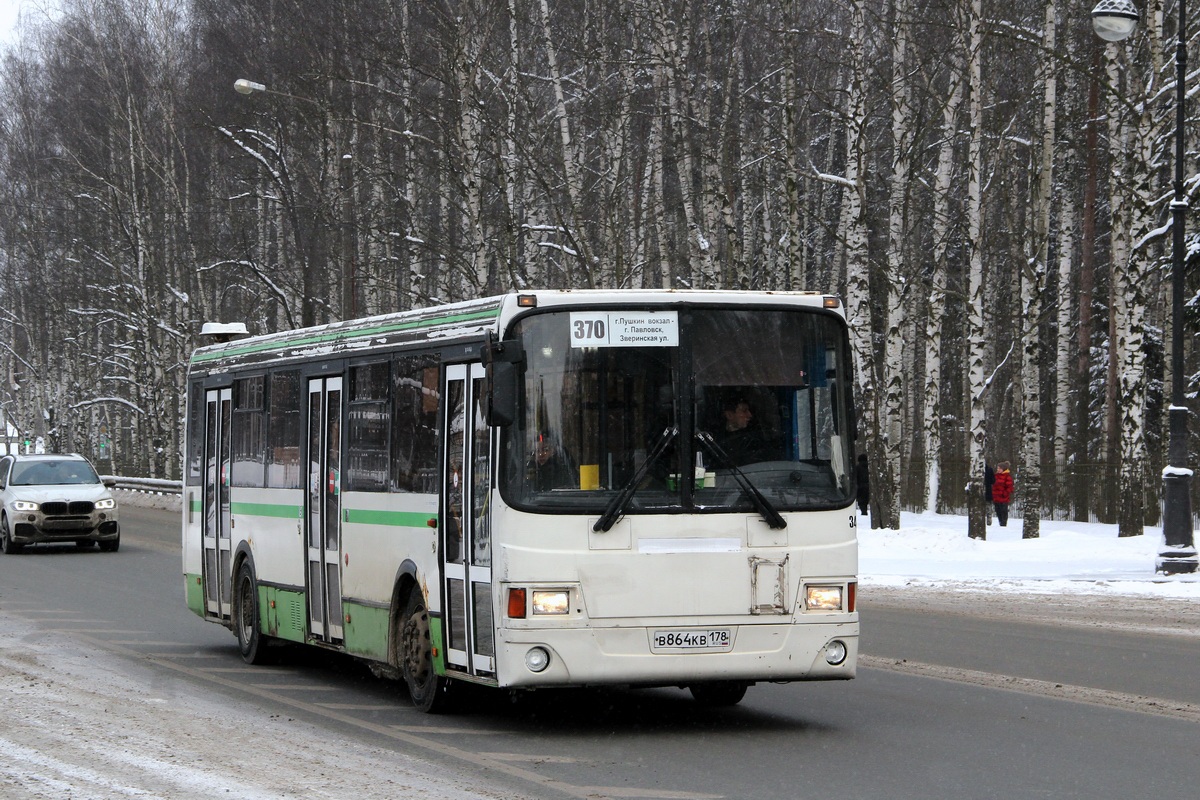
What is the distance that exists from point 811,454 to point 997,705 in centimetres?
237

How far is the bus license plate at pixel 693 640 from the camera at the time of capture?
10.4m

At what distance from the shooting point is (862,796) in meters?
8.55

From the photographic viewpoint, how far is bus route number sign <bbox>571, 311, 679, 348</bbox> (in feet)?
34.7

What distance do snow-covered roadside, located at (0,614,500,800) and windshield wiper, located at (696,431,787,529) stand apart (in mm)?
2477

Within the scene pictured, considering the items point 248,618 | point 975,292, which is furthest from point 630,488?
point 975,292

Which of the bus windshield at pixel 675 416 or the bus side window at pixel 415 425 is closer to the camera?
the bus windshield at pixel 675 416

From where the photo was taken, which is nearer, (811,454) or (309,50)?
(811,454)

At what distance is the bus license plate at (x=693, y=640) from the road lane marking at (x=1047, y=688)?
9.62 feet

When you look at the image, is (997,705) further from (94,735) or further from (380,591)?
(94,735)

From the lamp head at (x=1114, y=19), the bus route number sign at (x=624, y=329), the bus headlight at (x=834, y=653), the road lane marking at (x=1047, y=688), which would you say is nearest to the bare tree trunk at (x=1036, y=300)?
the lamp head at (x=1114, y=19)

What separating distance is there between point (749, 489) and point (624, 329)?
118 cm

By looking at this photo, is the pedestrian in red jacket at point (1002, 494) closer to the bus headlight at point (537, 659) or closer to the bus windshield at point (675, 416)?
the bus windshield at point (675, 416)

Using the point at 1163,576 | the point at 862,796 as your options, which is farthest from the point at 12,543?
the point at 862,796

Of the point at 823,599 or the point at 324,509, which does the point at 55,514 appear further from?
the point at 823,599
